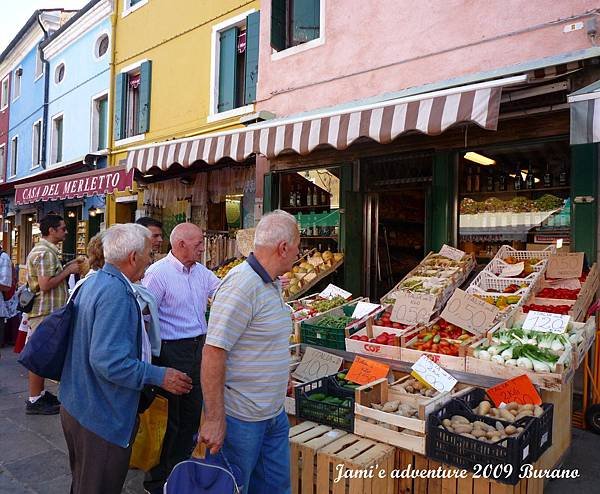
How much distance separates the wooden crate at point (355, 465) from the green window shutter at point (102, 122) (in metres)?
13.0

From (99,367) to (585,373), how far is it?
4533mm

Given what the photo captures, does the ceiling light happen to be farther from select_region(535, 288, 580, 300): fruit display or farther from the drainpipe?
the drainpipe

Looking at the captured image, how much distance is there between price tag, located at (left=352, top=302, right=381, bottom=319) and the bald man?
1.88 meters

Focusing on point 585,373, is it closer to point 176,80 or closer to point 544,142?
point 544,142

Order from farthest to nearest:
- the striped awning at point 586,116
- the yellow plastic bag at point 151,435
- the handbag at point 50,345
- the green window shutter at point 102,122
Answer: the green window shutter at point 102,122, the striped awning at point 586,116, the yellow plastic bag at point 151,435, the handbag at point 50,345

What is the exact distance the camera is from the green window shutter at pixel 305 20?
26.2 feet

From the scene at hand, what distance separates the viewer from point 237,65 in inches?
402

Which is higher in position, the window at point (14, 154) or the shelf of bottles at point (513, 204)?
the window at point (14, 154)

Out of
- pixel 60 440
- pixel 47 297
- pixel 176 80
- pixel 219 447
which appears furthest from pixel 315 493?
pixel 176 80

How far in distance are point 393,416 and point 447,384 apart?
25.3 inches

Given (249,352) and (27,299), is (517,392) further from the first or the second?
(27,299)

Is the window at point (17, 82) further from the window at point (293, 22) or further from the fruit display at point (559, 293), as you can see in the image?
the fruit display at point (559, 293)

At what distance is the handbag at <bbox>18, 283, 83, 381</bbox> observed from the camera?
250cm

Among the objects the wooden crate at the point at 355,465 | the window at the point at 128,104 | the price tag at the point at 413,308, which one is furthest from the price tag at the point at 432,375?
the window at the point at 128,104
